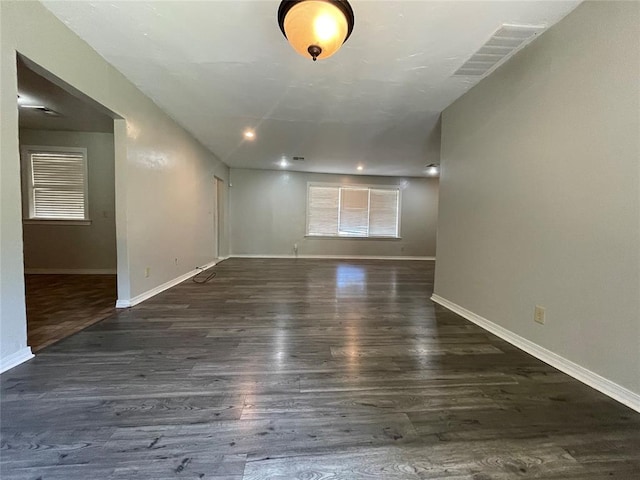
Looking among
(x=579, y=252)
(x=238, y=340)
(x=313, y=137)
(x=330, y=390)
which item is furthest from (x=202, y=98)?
(x=579, y=252)

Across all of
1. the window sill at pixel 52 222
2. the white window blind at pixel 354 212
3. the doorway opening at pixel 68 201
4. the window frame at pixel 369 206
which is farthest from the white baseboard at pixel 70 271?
the white window blind at pixel 354 212

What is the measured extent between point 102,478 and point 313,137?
4487 mm

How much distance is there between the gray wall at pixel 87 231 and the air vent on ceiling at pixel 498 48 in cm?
554

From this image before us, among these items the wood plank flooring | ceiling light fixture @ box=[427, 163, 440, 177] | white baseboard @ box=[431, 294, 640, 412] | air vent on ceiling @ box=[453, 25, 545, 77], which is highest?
ceiling light fixture @ box=[427, 163, 440, 177]

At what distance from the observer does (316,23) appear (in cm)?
157

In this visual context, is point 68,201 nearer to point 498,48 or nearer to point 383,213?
point 498,48

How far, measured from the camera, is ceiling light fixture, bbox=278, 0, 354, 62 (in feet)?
5.02

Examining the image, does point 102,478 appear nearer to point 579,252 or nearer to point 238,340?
point 238,340

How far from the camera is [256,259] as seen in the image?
23.3 ft

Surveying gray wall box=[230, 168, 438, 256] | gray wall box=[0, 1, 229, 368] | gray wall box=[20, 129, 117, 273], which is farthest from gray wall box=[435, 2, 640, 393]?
gray wall box=[20, 129, 117, 273]

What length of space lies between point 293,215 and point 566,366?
644 centimetres

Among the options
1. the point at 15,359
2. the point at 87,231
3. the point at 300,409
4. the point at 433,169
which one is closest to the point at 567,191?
the point at 300,409

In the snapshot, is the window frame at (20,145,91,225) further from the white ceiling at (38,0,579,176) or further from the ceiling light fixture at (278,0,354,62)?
the ceiling light fixture at (278,0,354,62)

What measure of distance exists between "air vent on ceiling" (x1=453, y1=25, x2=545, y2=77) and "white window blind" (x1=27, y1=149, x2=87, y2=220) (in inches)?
232
